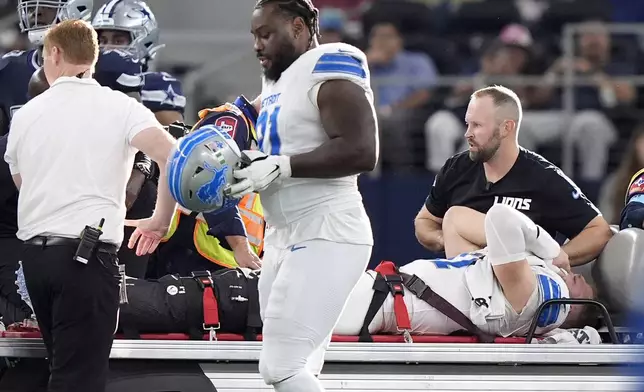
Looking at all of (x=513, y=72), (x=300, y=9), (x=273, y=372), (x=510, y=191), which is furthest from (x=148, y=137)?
(x=513, y=72)

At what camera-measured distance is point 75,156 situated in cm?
453

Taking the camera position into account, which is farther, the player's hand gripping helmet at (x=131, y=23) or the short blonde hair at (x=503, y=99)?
the player's hand gripping helmet at (x=131, y=23)

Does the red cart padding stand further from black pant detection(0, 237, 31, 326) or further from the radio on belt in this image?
the radio on belt

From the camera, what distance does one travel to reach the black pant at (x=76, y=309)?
4488mm

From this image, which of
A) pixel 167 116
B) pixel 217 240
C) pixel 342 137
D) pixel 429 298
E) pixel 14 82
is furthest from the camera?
pixel 167 116

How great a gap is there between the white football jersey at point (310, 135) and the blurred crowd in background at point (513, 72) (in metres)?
4.87

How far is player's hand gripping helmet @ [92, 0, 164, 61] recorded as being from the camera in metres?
7.01

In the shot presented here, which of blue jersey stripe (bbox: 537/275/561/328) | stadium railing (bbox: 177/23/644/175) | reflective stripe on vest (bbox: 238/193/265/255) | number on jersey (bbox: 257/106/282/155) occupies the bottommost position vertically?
stadium railing (bbox: 177/23/644/175)

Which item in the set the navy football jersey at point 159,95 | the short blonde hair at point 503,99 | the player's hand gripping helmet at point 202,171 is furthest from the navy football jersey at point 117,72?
the player's hand gripping helmet at point 202,171

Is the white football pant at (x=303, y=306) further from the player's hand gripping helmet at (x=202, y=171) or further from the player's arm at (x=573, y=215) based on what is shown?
the player's arm at (x=573, y=215)

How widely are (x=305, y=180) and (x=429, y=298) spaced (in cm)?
117

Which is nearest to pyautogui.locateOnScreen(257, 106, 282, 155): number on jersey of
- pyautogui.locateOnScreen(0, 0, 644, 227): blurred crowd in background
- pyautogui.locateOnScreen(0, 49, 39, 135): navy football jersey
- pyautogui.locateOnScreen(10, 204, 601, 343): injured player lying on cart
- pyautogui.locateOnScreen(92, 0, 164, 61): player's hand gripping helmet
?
pyautogui.locateOnScreen(10, 204, 601, 343): injured player lying on cart

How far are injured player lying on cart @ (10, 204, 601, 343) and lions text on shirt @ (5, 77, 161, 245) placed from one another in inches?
27.4

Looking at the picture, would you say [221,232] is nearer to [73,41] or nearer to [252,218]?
[252,218]
